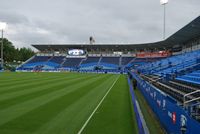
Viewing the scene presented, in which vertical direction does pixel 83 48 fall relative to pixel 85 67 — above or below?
above

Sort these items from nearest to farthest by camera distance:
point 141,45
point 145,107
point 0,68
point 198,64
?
1. point 145,107
2. point 198,64
3. point 0,68
4. point 141,45

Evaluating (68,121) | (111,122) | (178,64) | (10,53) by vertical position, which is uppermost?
(10,53)

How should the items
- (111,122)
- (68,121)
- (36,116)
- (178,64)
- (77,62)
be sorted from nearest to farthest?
(68,121)
(111,122)
(36,116)
(178,64)
(77,62)

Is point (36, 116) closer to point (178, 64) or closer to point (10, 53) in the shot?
point (178, 64)

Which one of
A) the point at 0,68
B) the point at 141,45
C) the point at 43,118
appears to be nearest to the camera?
the point at 43,118

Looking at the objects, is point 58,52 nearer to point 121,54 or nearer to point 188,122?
point 121,54

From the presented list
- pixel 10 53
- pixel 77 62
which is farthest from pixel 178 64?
pixel 10 53

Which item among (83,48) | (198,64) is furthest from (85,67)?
(198,64)

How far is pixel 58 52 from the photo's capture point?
106 m

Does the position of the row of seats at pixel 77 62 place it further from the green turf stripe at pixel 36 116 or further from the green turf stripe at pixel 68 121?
the green turf stripe at pixel 68 121

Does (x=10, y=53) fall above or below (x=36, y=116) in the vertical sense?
above

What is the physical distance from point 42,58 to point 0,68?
28.2m

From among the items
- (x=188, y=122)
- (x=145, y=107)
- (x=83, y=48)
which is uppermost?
A: (x=83, y=48)

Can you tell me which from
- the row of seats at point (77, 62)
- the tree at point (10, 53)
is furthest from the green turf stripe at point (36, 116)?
the tree at point (10, 53)
